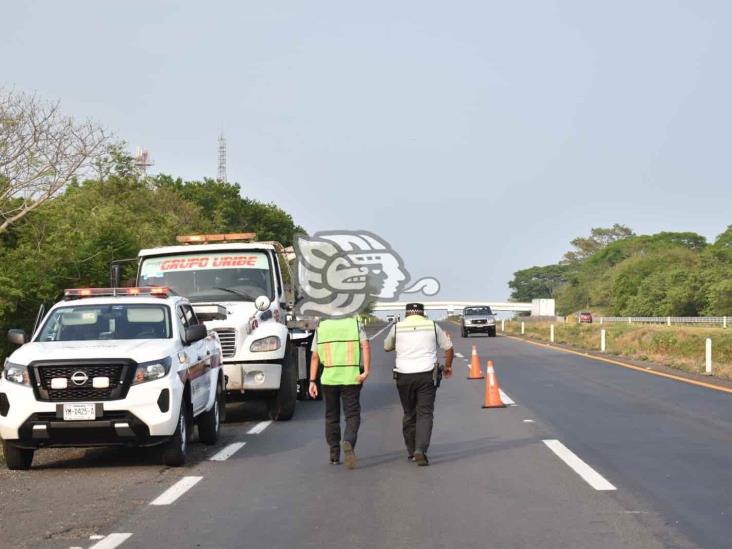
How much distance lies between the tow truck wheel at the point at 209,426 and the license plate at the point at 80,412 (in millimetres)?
2455

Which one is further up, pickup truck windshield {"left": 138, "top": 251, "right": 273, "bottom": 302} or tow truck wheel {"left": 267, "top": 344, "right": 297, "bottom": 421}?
pickup truck windshield {"left": 138, "top": 251, "right": 273, "bottom": 302}

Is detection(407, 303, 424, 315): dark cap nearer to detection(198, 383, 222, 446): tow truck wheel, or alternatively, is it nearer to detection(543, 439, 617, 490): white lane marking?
detection(543, 439, 617, 490): white lane marking

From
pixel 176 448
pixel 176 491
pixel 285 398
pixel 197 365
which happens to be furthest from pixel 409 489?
pixel 285 398

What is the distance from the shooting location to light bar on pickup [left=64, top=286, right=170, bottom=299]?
12.9 meters

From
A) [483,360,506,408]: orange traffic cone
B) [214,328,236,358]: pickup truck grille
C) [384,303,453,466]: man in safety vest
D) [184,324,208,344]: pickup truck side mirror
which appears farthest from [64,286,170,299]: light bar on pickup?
[483,360,506,408]: orange traffic cone

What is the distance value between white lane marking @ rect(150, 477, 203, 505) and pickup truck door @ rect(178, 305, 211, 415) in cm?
166

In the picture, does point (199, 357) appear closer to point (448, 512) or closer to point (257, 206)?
point (448, 512)

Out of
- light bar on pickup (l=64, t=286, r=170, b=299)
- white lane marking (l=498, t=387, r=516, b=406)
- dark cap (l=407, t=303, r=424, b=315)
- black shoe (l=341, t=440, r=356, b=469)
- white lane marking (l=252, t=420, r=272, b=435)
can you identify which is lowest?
white lane marking (l=252, t=420, r=272, b=435)

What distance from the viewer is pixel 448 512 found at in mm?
8555

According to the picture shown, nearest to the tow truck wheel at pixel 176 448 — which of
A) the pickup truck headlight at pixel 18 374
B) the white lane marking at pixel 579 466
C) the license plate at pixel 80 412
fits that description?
the license plate at pixel 80 412

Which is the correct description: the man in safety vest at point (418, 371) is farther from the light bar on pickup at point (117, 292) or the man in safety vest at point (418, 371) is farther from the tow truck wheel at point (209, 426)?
the light bar on pickup at point (117, 292)

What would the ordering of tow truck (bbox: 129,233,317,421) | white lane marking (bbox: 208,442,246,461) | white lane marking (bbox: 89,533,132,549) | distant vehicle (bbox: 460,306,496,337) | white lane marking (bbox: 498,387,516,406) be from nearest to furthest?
white lane marking (bbox: 89,533,132,549) < white lane marking (bbox: 208,442,246,461) < tow truck (bbox: 129,233,317,421) < white lane marking (bbox: 498,387,516,406) < distant vehicle (bbox: 460,306,496,337)

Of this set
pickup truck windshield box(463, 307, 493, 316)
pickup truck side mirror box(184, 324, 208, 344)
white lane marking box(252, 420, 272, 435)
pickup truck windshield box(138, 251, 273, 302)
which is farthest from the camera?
pickup truck windshield box(463, 307, 493, 316)

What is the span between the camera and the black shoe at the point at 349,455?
1095 cm
